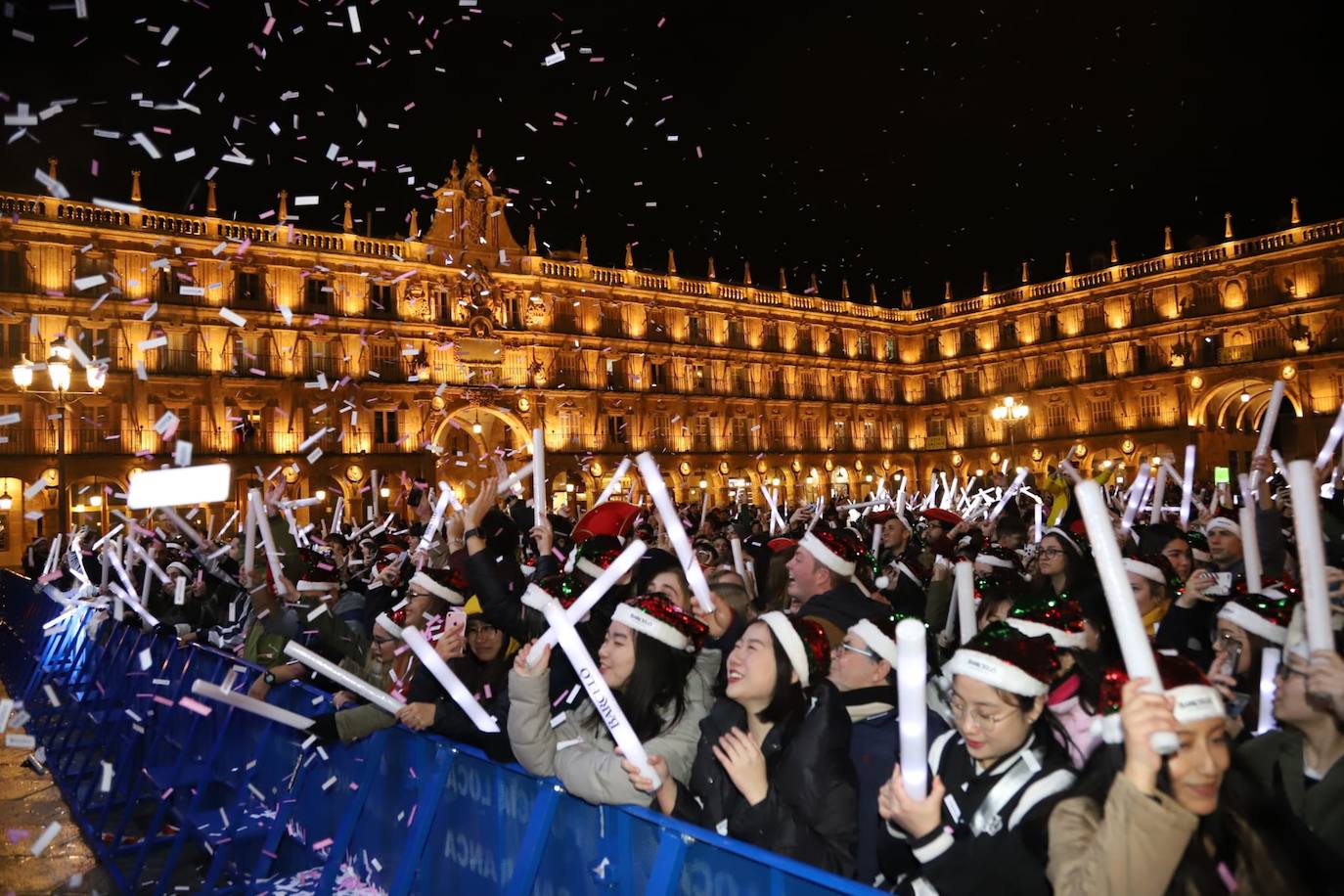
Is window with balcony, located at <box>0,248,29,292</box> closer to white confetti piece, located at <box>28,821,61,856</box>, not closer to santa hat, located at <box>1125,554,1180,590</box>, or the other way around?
white confetti piece, located at <box>28,821,61,856</box>

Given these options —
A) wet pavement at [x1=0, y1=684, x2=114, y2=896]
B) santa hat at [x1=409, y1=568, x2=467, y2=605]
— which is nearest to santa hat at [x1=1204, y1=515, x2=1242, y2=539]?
santa hat at [x1=409, y1=568, x2=467, y2=605]

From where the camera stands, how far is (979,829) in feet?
8.94

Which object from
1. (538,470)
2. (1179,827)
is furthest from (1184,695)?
(538,470)

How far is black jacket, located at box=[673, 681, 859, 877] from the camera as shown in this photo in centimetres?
296

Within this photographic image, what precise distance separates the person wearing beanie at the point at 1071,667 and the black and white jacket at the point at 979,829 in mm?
189

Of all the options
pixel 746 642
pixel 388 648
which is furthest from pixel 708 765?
pixel 388 648

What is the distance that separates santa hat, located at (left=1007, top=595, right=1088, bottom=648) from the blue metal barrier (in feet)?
5.45

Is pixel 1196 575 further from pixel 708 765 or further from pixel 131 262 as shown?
pixel 131 262

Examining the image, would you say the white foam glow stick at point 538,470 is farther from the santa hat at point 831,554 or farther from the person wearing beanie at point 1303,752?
the person wearing beanie at point 1303,752

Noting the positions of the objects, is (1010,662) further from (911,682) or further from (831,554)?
(831,554)

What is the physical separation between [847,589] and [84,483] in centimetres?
3425

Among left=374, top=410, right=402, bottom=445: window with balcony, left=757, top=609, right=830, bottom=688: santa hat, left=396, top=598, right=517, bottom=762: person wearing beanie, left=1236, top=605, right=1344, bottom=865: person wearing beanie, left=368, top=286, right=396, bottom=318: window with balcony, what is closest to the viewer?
left=1236, top=605, right=1344, bottom=865: person wearing beanie

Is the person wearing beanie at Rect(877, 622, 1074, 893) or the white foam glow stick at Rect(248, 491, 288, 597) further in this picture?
the white foam glow stick at Rect(248, 491, 288, 597)

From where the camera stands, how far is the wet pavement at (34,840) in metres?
5.96
